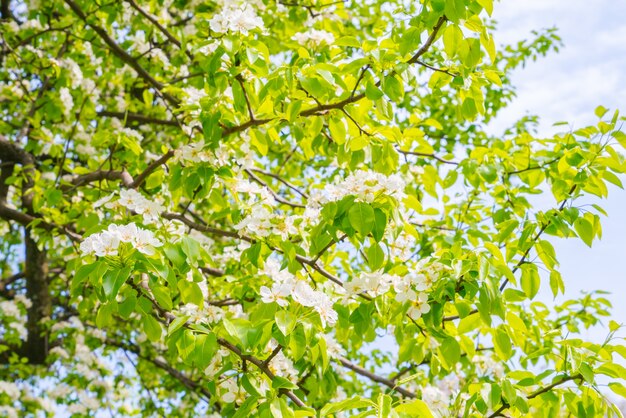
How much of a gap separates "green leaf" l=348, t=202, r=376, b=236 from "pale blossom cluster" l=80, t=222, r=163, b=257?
0.56 meters

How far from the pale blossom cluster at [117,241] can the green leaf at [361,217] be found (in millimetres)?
564

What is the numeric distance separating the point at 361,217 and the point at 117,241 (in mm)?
693

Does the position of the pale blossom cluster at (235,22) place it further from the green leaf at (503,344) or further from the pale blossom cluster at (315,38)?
the green leaf at (503,344)

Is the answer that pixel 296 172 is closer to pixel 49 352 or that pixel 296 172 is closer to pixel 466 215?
pixel 466 215

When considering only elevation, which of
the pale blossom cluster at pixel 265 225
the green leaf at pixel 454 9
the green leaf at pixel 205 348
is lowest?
the green leaf at pixel 205 348

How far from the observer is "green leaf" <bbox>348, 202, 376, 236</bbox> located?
6.06ft

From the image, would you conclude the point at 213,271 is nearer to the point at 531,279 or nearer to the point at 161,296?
the point at 161,296

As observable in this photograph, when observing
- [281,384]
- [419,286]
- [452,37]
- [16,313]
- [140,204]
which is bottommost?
[281,384]

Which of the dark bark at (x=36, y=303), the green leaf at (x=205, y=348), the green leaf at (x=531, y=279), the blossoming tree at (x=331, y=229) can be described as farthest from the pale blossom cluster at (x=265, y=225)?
the dark bark at (x=36, y=303)

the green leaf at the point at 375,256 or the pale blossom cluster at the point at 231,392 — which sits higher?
the green leaf at the point at 375,256

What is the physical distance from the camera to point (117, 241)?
172 centimetres

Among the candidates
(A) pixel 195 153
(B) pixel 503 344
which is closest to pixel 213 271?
(A) pixel 195 153

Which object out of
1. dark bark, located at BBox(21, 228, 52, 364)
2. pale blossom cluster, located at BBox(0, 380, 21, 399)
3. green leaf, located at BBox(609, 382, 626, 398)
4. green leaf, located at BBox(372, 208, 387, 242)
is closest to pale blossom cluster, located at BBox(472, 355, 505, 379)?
green leaf, located at BBox(609, 382, 626, 398)

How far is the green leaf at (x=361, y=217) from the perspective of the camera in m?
1.85
